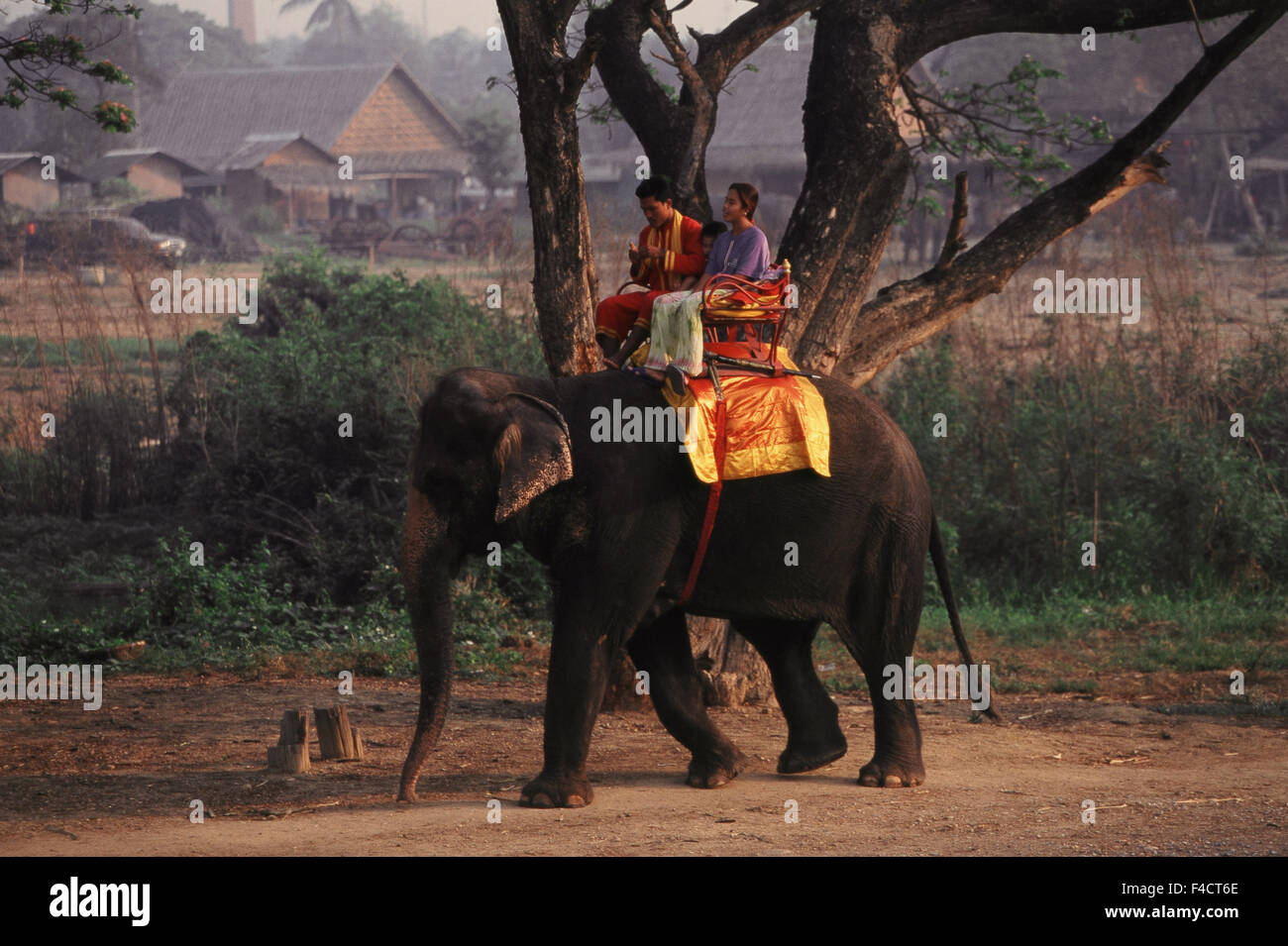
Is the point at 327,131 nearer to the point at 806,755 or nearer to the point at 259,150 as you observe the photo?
the point at 259,150

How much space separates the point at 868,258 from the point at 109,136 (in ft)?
133

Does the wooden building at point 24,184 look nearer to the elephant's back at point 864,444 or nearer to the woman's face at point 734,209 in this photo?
the woman's face at point 734,209

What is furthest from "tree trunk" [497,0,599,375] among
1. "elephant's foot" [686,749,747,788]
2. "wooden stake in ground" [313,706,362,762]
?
"elephant's foot" [686,749,747,788]

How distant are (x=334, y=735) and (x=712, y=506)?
7.35ft

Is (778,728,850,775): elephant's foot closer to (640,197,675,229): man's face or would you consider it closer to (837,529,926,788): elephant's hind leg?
(837,529,926,788): elephant's hind leg

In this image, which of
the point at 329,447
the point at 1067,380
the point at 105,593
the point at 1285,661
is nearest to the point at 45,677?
the point at 105,593

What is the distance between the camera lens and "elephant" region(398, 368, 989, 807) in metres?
6.46

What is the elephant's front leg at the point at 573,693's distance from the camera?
6.57 meters

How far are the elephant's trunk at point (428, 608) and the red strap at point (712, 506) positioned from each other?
109 cm

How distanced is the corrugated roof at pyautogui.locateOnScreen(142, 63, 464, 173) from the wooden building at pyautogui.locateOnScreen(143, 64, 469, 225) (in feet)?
0.09

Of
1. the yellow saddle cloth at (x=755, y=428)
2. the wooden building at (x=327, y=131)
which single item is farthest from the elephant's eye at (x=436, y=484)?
the wooden building at (x=327, y=131)

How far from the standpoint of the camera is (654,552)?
668 centimetres

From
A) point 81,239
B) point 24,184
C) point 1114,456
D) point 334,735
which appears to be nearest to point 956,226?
point 334,735

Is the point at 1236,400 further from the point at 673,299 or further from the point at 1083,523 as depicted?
the point at 673,299
